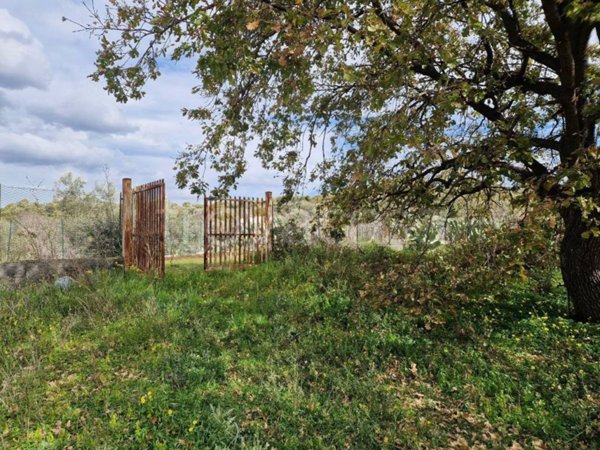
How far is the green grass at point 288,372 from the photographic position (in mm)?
3670

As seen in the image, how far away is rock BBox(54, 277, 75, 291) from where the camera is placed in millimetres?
7496

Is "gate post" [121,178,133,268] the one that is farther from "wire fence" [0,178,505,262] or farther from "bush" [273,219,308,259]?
"bush" [273,219,308,259]

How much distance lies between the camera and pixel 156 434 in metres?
3.55

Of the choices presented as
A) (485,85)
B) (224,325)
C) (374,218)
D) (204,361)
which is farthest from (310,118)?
(204,361)

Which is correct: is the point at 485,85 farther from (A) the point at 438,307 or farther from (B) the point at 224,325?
(B) the point at 224,325

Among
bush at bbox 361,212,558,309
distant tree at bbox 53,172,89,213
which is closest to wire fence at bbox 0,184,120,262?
distant tree at bbox 53,172,89,213

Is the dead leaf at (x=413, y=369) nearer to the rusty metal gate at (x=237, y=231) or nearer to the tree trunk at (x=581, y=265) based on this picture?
the tree trunk at (x=581, y=265)

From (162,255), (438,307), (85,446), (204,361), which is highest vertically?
(162,255)

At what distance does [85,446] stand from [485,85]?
5.94m

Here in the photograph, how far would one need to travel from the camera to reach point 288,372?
4574 mm

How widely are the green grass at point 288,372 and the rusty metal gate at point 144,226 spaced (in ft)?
5.39

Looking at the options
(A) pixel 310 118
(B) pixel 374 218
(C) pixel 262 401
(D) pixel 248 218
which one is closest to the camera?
(C) pixel 262 401

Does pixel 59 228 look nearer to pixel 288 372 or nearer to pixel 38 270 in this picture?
pixel 38 270

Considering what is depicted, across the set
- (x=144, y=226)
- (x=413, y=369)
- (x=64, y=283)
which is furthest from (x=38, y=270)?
(x=413, y=369)
